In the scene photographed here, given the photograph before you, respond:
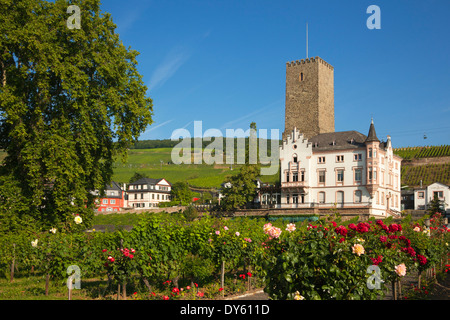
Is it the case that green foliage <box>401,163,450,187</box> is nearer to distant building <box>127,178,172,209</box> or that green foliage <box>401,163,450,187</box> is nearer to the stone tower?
the stone tower

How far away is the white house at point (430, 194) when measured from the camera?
70494mm

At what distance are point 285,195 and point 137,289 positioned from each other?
54.1m

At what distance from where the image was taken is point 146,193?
379 ft

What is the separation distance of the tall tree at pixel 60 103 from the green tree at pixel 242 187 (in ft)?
125

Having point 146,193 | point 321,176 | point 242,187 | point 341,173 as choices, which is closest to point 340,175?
point 341,173

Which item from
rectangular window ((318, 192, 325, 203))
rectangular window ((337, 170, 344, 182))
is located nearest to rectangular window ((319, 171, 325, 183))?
rectangular window ((318, 192, 325, 203))

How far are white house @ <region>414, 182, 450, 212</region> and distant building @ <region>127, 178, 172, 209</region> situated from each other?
63.9 m

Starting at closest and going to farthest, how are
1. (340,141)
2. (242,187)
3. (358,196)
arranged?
(358,196)
(340,141)
(242,187)

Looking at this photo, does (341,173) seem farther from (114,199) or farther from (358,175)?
(114,199)

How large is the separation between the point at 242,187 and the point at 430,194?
99.1ft

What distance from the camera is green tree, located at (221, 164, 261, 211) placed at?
2657 inches

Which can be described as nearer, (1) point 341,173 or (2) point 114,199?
(1) point 341,173

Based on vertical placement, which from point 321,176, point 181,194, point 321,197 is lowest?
point 321,197

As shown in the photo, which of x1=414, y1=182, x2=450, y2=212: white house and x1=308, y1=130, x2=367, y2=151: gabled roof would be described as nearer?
→ x1=308, y1=130, x2=367, y2=151: gabled roof
